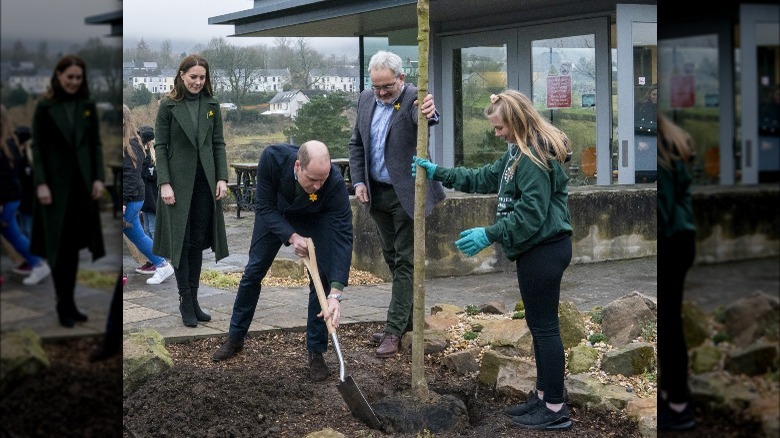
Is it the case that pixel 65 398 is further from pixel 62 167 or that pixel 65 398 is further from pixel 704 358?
pixel 704 358

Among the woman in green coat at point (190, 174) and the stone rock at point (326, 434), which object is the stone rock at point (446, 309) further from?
the stone rock at point (326, 434)

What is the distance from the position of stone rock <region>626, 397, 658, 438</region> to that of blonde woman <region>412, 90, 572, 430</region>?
28cm

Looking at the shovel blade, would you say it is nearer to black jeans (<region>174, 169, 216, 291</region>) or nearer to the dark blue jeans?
the dark blue jeans

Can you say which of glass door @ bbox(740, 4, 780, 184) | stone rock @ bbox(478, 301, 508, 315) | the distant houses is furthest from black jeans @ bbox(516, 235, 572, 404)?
the distant houses

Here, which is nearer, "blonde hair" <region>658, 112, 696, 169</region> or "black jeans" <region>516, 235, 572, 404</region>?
"blonde hair" <region>658, 112, 696, 169</region>

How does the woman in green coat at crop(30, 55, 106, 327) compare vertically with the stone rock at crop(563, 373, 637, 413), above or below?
above

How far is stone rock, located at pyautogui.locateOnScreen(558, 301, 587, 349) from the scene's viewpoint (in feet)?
19.1

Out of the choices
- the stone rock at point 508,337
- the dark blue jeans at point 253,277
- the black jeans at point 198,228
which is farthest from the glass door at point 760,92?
the black jeans at point 198,228

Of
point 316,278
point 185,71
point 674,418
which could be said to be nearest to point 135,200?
point 185,71

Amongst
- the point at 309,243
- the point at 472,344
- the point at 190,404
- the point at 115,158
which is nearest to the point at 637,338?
the point at 472,344

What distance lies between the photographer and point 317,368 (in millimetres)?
5457

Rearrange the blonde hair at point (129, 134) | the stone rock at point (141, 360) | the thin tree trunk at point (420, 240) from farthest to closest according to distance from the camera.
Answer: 1. the blonde hair at point (129, 134)
2. the stone rock at point (141, 360)
3. the thin tree trunk at point (420, 240)

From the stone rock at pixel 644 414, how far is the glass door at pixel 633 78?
243 inches

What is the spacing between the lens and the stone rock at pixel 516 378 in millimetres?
5086
